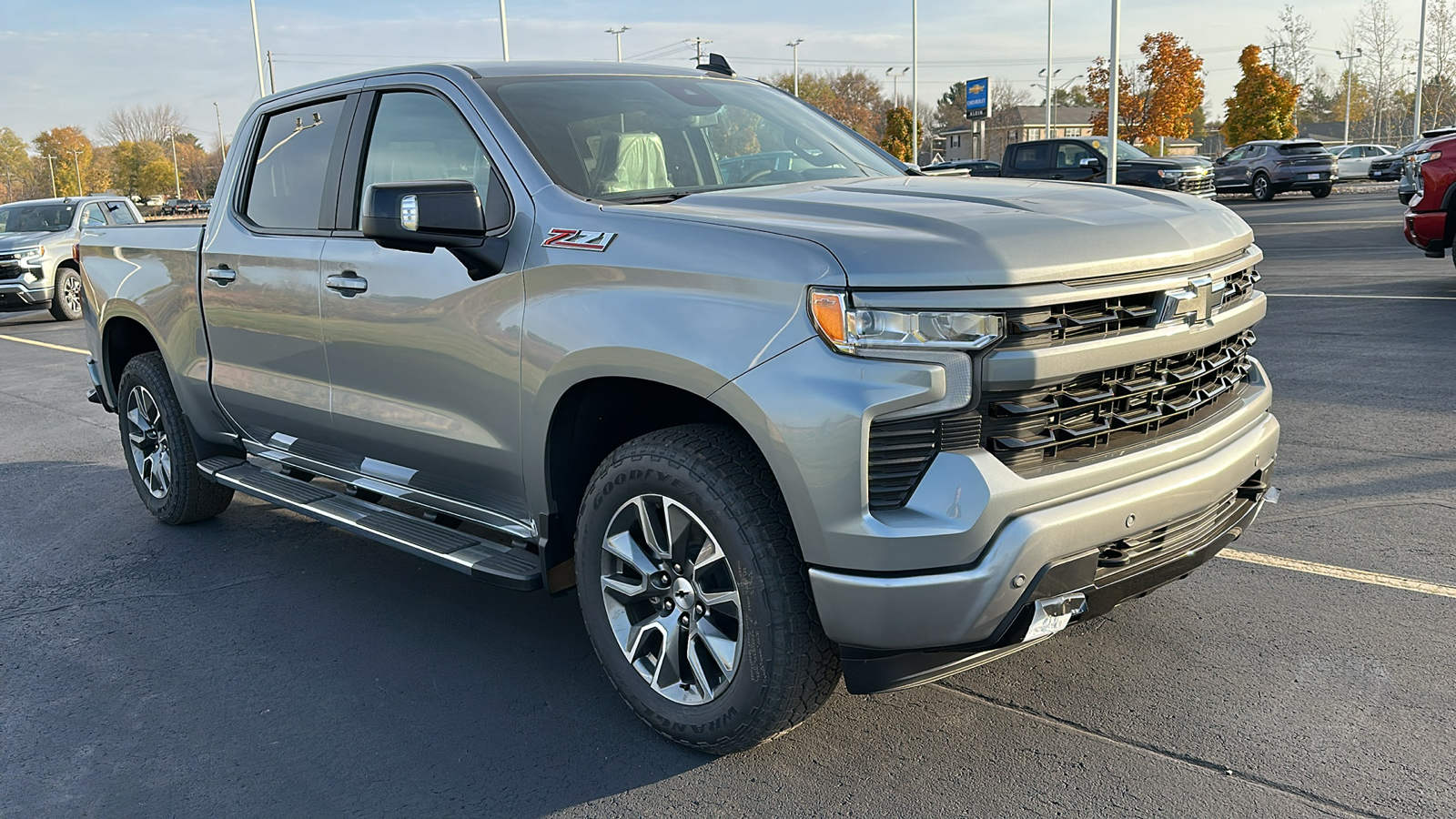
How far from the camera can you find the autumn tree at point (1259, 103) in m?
51.4

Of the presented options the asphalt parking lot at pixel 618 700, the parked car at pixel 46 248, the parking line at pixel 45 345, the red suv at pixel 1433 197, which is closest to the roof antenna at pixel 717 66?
the asphalt parking lot at pixel 618 700

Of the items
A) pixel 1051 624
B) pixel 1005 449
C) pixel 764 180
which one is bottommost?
pixel 1051 624

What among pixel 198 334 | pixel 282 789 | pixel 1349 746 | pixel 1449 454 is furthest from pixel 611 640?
pixel 1449 454

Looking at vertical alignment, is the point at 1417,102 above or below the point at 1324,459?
above

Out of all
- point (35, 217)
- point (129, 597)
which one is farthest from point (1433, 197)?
point (35, 217)

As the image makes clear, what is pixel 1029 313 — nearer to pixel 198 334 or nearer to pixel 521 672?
pixel 521 672

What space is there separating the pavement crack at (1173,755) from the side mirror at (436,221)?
1.94m

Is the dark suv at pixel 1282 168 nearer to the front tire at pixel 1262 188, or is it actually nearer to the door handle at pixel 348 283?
the front tire at pixel 1262 188

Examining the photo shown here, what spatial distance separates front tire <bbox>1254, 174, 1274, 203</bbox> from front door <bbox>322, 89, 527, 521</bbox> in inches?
1378

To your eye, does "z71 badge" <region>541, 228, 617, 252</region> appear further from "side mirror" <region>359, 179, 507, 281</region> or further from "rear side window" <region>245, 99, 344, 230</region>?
"rear side window" <region>245, 99, 344, 230</region>

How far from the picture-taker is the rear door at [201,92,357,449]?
436 cm

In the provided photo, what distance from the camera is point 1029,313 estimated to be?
2713mm

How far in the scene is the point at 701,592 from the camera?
10.2ft

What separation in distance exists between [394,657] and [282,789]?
0.89 metres
